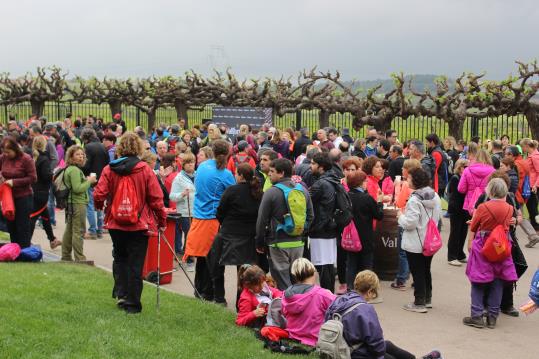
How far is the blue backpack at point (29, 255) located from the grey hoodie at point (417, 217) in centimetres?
520

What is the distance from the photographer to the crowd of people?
25.4 feet

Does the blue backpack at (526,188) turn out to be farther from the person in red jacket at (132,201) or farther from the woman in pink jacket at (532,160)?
the person in red jacket at (132,201)

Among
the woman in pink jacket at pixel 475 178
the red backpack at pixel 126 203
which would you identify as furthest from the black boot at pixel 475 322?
the red backpack at pixel 126 203

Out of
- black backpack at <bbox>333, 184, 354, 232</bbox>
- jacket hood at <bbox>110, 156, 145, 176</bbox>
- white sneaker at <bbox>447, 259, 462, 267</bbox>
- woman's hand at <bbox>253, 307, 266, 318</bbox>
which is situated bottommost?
white sneaker at <bbox>447, 259, 462, 267</bbox>

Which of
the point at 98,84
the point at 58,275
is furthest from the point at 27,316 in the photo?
the point at 98,84

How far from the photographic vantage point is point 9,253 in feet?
36.2

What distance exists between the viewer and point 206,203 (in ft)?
31.9

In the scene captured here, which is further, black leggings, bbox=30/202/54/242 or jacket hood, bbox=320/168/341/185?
black leggings, bbox=30/202/54/242

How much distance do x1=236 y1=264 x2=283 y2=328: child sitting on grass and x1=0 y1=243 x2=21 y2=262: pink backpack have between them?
4.20 metres

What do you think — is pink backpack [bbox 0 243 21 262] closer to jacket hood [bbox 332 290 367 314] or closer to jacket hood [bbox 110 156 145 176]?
jacket hood [bbox 110 156 145 176]

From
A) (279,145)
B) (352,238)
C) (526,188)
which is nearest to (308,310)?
(352,238)

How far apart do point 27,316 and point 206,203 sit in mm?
2802

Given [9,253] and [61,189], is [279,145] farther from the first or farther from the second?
[9,253]

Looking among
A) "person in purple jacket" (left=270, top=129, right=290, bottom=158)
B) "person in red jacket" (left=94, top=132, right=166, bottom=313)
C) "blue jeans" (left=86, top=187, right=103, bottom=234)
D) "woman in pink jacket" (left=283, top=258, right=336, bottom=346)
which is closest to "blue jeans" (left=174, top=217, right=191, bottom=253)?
"blue jeans" (left=86, top=187, right=103, bottom=234)
